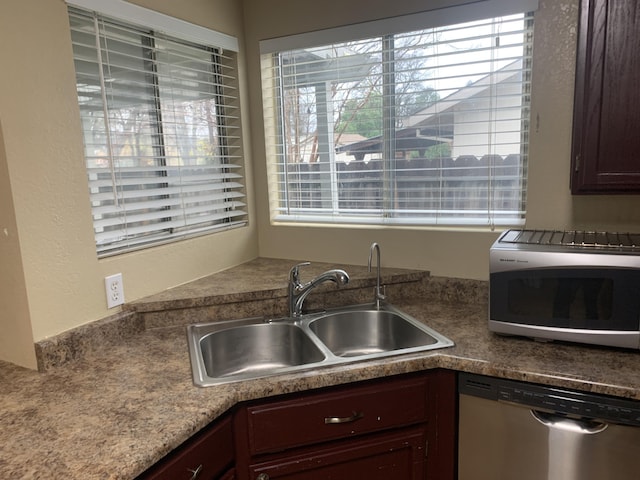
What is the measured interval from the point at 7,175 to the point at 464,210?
5.67 ft

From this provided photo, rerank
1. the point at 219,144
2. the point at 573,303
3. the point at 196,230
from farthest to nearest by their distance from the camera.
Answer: the point at 219,144 → the point at 196,230 → the point at 573,303

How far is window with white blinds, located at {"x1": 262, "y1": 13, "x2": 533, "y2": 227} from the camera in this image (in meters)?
1.91

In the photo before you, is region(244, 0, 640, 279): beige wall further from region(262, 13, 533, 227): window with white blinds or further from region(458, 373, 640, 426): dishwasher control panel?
region(458, 373, 640, 426): dishwasher control panel

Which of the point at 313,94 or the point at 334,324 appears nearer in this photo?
the point at 334,324

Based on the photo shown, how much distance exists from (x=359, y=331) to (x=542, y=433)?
0.81m

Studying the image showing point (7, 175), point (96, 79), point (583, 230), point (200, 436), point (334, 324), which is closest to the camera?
point (200, 436)

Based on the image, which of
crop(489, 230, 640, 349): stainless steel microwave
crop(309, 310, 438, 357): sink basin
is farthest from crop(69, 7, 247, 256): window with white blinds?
crop(489, 230, 640, 349): stainless steel microwave

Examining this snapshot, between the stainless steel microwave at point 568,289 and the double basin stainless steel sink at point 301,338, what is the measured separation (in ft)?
0.87

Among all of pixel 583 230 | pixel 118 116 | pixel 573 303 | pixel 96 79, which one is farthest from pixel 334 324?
pixel 96 79

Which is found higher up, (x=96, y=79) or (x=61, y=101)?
(x=96, y=79)

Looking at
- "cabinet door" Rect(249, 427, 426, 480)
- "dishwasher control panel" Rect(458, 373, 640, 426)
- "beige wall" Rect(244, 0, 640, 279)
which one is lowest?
"cabinet door" Rect(249, 427, 426, 480)

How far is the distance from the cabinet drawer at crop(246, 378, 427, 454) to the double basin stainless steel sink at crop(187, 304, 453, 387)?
0.19m

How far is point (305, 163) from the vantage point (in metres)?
2.39

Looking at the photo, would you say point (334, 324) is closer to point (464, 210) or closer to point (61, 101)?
point (464, 210)
